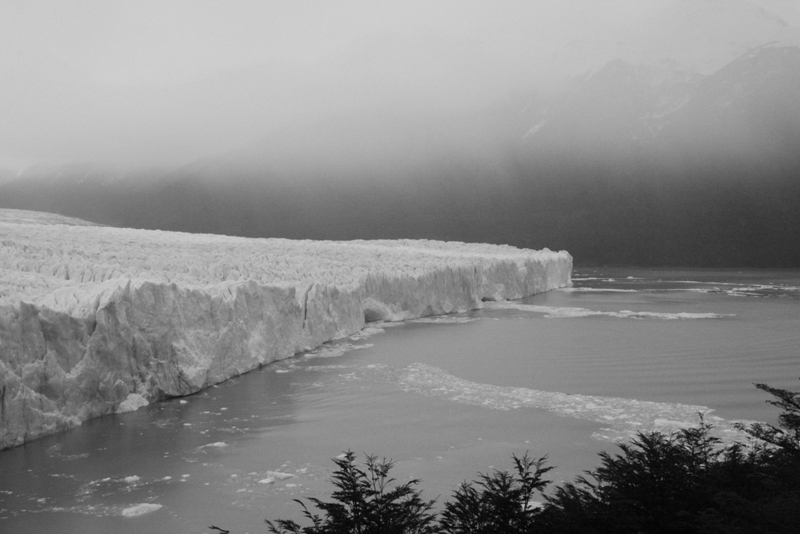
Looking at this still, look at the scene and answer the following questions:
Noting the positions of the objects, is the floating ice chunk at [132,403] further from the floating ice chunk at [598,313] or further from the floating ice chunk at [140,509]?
the floating ice chunk at [598,313]

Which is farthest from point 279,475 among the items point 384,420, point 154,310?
point 154,310

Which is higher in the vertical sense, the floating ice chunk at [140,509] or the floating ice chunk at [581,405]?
the floating ice chunk at [581,405]

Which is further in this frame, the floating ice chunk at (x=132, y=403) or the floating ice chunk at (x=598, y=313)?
the floating ice chunk at (x=598, y=313)

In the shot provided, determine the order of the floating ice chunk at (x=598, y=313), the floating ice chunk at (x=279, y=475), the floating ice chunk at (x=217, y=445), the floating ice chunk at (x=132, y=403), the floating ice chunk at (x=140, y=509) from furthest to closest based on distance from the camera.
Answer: the floating ice chunk at (x=598, y=313)
the floating ice chunk at (x=132, y=403)
the floating ice chunk at (x=217, y=445)
the floating ice chunk at (x=279, y=475)
the floating ice chunk at (x=140, y=509)

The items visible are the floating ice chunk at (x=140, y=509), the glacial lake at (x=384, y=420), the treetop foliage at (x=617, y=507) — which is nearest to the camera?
the treetop foliage at (x=617, y=507)

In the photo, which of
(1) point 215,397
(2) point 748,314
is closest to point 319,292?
(1) point 215,397

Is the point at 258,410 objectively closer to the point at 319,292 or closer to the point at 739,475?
the point at 319,292

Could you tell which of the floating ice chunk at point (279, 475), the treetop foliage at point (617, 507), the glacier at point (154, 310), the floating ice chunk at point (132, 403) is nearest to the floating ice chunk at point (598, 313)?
the glacier at point (154, 310)
